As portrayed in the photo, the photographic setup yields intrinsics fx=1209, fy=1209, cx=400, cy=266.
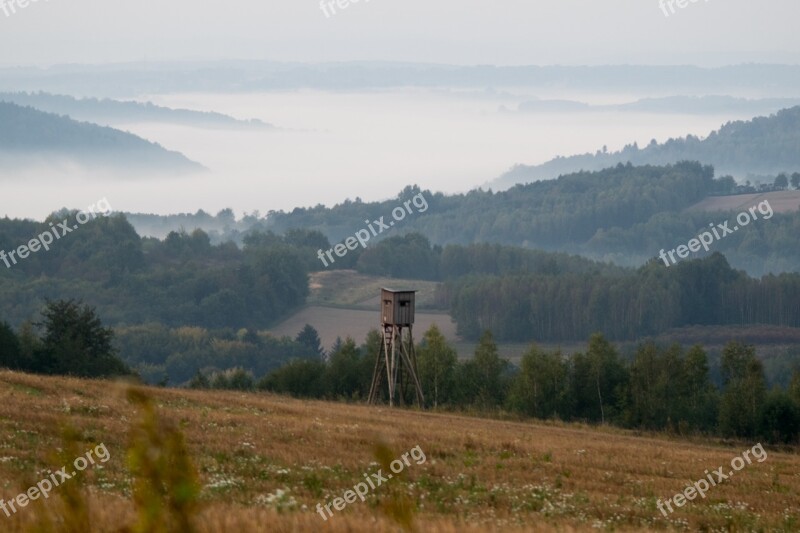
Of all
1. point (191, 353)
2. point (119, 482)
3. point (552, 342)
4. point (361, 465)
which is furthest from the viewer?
point (552, 342)

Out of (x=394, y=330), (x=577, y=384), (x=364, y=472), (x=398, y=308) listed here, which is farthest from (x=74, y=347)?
(x=364, y=472)

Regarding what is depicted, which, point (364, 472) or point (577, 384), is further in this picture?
point (577, 384)

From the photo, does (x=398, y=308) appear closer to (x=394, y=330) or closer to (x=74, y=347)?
(x=394, y=330)

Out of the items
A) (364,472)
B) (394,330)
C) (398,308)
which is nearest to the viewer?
(364,472)

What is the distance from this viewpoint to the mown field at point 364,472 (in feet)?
43.1

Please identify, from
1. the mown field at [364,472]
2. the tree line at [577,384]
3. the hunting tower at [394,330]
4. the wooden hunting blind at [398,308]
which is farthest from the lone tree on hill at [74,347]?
the mown field at [364,472]

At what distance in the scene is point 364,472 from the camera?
73.0ft

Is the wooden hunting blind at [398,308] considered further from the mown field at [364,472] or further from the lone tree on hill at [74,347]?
the mown field at [364,472]

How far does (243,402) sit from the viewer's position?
39.1 meters

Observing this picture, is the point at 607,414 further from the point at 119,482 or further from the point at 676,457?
the point at 119,482

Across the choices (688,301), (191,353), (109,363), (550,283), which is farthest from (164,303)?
(109,363)

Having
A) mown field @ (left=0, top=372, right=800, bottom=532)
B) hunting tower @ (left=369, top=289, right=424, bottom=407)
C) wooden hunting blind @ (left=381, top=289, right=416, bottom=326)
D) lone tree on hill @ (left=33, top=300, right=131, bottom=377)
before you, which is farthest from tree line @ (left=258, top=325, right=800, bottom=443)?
mown field @ (left=0, top=372, right=800, bottom=532)

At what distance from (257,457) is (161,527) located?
15163 mm

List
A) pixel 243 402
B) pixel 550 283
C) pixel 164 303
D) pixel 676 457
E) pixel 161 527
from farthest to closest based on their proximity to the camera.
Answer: pixel 164 303
pixel 550 283
pixel 243 402
pixel 676 457
pixel 161 527
